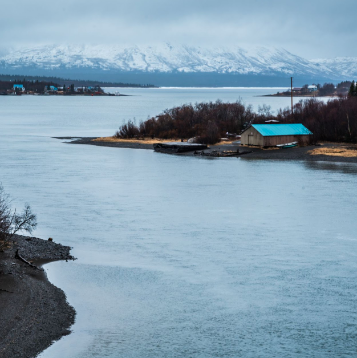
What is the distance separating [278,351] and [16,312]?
579 cm

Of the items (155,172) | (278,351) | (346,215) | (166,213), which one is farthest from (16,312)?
(155,172)

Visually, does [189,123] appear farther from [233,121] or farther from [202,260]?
[202,260]

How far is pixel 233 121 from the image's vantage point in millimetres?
63281

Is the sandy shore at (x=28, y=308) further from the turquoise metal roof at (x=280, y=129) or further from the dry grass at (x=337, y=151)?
the turquoise metal roof at (x=280, y=129)

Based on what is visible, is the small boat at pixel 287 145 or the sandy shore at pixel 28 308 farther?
the small boat at pixel 287 145

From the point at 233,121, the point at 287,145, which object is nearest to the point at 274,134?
the point at 287,145

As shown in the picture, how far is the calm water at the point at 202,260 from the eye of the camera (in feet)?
41.4

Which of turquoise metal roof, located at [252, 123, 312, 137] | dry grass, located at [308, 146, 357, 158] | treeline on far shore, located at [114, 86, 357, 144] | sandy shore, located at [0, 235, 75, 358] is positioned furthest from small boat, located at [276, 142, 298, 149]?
sandy shore, located at [0, 235, 75, 358]

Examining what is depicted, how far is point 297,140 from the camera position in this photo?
51625mm

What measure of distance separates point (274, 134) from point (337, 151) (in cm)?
535

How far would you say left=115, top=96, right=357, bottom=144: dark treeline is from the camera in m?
54.4

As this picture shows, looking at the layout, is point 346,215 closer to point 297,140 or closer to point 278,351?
point 278,351

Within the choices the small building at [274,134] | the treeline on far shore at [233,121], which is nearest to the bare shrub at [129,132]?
the treeline on far shore at [233,121]

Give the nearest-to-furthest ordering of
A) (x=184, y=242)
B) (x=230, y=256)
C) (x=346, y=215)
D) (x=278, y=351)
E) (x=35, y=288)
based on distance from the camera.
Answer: (x=278, y=351) → (x=35, y=288) → (x=230, y=256) → (x=184, y=242) → (x=346, y=215)
